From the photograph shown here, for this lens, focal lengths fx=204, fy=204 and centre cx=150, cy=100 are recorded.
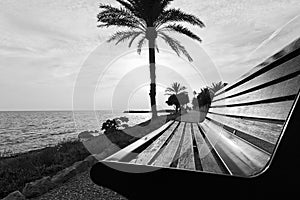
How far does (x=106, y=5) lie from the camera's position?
9.51 m

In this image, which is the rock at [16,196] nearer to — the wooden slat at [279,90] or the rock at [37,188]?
the rock at [37,188]

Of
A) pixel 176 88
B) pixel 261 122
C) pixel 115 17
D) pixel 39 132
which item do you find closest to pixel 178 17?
pixel 115 17

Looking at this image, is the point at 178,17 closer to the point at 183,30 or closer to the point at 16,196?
the point at 183,30

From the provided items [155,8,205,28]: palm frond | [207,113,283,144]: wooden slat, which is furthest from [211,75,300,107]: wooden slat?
[155,8,205,28]: palm frond

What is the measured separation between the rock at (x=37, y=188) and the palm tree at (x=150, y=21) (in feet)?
27.7

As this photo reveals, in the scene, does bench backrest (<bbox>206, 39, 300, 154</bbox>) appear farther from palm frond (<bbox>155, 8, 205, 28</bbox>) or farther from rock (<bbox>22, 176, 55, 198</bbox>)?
palm frond (<bbox>155, 8, 205, 28</bbox>)

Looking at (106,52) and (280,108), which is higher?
(106,52)

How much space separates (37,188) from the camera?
2531 mm

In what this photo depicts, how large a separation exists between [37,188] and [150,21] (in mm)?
9911

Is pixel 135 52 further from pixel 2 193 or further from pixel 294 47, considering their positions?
pixel 294 47

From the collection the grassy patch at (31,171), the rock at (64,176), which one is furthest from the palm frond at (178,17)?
the rock at (64,176)

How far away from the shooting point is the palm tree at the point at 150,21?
32.2ft

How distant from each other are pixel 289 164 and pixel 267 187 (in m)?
0.10

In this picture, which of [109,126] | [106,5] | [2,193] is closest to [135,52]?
[106,5]
